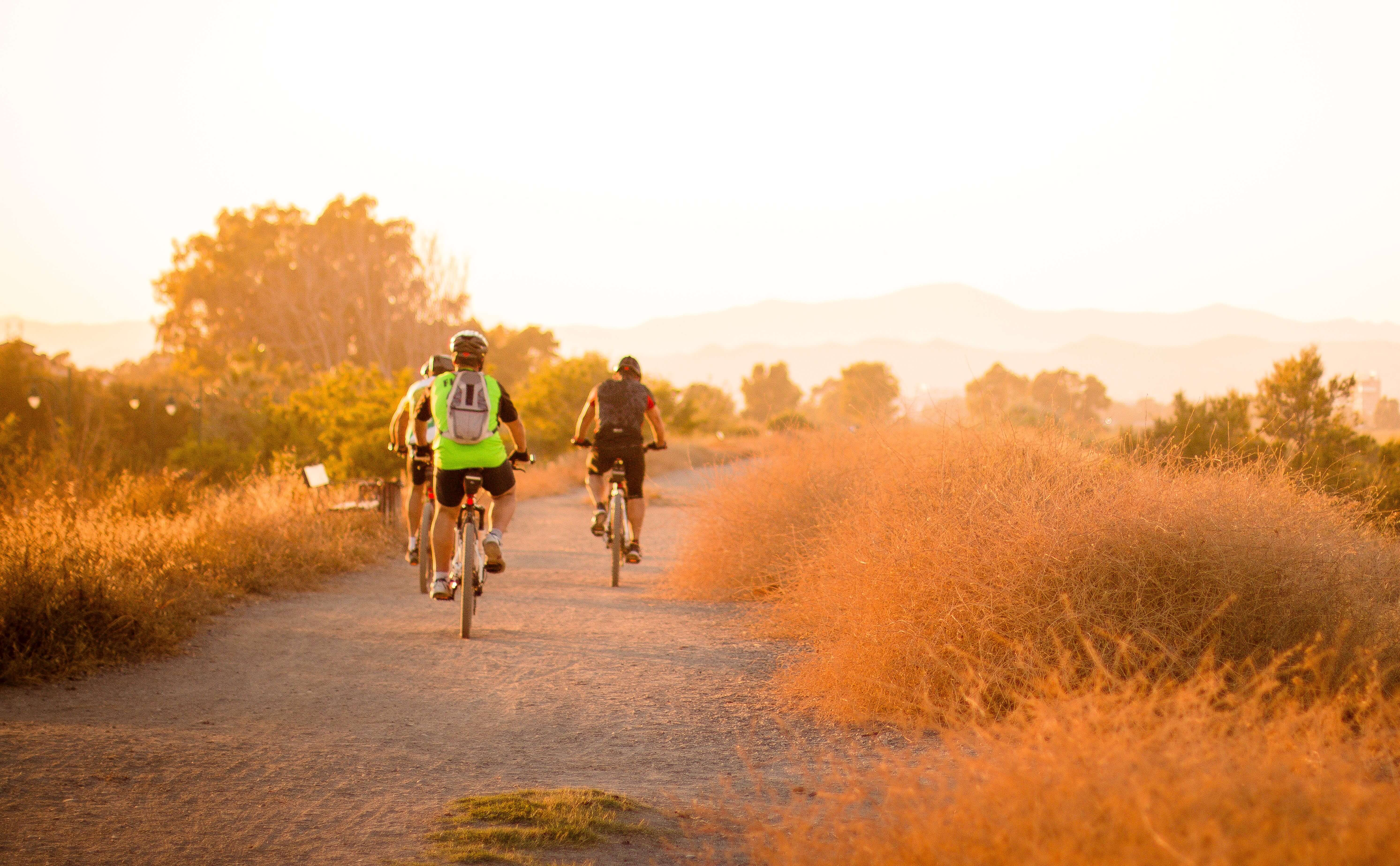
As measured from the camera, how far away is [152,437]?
2942cm

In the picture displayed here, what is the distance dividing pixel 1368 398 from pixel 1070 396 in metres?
9.93

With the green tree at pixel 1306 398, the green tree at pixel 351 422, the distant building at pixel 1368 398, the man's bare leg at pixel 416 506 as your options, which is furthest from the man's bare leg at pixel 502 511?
the distant building at pixel 1368 398

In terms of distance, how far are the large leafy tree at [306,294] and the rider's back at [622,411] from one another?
52502mm

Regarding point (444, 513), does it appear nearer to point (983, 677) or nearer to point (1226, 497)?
point (983, 677)

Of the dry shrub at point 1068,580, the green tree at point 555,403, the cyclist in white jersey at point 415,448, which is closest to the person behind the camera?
the dry shrub at point 1068,580

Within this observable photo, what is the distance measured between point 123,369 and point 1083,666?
68.0m

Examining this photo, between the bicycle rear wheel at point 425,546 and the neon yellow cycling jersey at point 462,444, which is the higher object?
the neon yellow cycling jersey at point 462,444

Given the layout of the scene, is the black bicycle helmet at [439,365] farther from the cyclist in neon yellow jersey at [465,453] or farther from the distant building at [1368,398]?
the distant building at [1368,398]

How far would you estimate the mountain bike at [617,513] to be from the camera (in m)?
10.1

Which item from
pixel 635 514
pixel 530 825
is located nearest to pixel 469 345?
pixel 635 514

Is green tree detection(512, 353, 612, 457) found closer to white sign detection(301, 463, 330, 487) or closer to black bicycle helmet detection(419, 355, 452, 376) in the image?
white sign detection(301, 463, 330, 487)

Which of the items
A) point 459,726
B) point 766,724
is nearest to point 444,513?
point 459,726

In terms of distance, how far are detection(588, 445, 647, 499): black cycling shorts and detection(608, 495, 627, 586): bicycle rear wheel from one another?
16cm

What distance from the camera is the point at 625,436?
33.2 feet
